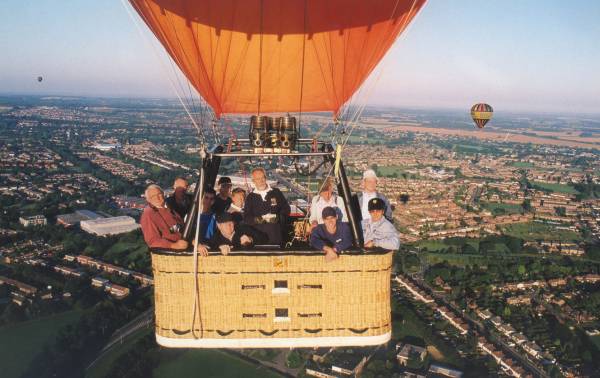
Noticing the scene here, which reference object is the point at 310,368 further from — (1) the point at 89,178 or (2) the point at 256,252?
(1) the point at 89,178

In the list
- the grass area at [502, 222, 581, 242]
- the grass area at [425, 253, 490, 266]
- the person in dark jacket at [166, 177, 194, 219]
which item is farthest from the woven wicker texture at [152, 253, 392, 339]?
the grass area at [502, 222, 581, 242]

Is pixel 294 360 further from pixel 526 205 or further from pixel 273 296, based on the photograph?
pixel 526 205

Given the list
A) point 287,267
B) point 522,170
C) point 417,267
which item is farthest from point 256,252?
point 522,170

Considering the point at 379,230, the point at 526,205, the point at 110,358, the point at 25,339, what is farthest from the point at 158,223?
the point at 526,205

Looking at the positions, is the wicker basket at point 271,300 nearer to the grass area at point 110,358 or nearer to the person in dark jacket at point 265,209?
the person in dark jacket at point 265,209

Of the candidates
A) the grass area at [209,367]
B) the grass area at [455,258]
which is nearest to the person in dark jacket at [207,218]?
the grass area at [209,367]

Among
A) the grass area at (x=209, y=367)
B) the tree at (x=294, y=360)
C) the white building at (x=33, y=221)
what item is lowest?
the white building at (x=33, y=221)
